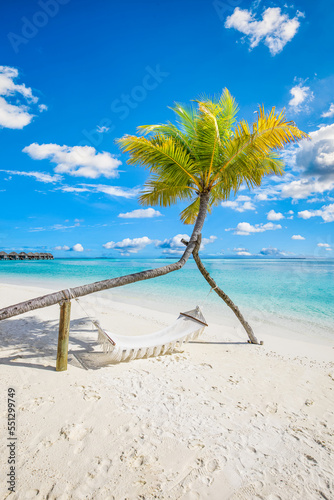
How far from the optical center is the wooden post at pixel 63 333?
3.33m

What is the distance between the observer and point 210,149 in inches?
179

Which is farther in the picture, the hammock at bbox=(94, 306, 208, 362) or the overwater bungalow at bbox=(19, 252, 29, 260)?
the overwater bungalow at bbox=(19, 252, 29, 260)

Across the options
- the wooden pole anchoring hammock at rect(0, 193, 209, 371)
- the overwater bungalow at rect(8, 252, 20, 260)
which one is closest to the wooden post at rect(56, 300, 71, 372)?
the wooden pole anchoring hammock at rect(0, 193, 209, 371)

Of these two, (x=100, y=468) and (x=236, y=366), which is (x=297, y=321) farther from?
(x=100, y=468)

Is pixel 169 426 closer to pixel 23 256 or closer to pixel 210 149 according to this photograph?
pixel 210 149

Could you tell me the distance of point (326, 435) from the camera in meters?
2.52

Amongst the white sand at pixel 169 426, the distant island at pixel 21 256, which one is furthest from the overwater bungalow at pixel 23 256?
the white sand at pixel 169 426

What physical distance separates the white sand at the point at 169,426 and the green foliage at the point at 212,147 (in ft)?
10.4

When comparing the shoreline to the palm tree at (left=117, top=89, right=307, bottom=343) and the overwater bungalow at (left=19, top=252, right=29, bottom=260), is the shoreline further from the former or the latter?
the overwater bungalow at (left=19, top=252, right=29, bottom=260)

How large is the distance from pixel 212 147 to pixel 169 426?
3.99 metres

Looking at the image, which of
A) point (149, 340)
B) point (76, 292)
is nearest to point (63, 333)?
point (76, 292)

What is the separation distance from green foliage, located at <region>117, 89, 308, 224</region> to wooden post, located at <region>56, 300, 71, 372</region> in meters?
2.83

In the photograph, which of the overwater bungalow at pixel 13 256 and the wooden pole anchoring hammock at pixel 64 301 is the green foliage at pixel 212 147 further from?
the overwater bungalow at pixel 13 256

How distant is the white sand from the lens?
73.9 inches
